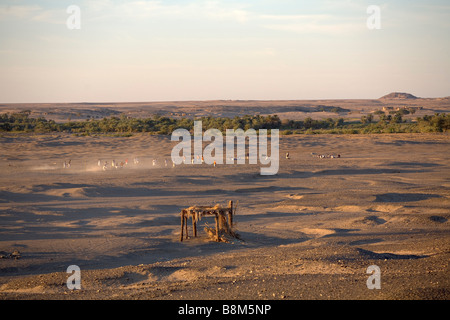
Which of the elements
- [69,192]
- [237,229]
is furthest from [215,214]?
[69,192]

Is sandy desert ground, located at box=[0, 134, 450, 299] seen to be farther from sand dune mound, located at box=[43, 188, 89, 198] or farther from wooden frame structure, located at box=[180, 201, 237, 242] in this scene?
wooden frame structure, located at box=[180, 201, 237, 242]

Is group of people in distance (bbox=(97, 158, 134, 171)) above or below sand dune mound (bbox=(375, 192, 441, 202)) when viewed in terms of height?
above

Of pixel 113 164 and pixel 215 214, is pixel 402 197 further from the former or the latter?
pixel 113 164

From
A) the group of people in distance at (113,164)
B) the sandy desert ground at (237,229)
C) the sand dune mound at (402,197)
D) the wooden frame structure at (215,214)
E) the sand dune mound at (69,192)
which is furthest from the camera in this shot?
the group of people in distance at (113,164)

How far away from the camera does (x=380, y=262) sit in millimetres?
11867

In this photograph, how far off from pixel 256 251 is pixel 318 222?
512cm

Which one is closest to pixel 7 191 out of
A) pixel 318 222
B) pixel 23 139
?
pixel 318 222

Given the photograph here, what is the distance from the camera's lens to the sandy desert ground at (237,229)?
10.2 meters

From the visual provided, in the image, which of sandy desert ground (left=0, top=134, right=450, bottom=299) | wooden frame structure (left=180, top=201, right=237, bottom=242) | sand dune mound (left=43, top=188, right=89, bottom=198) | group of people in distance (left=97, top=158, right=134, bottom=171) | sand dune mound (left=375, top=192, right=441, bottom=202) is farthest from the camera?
group of people in distance (left=97, top=158, right=134, bottom=171)

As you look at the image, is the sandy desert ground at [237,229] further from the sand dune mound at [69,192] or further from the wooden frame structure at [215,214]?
the wooden frame structure at [215,214]

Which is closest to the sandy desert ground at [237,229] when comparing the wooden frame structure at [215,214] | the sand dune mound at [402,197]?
the sand dune mound at [402,197]

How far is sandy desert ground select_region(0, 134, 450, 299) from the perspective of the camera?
10172 millimetres

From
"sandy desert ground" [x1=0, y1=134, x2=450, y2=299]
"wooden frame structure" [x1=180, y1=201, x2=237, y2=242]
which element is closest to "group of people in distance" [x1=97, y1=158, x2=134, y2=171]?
"sandy desert ground" [x1=0, y1=134, x2=450, y2=299]
